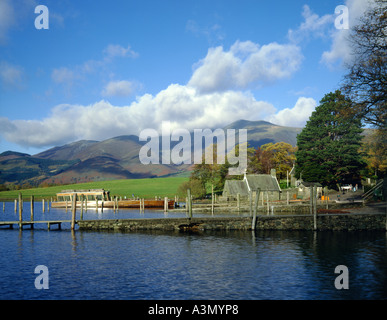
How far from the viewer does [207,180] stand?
105250mm

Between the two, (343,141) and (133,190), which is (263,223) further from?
(133,190)

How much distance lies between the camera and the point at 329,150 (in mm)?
76000

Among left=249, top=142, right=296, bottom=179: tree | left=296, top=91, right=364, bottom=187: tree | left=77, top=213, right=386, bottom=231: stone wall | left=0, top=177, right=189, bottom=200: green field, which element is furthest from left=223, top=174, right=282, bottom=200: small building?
left=0, top=177, right=189, bottom=200: green field

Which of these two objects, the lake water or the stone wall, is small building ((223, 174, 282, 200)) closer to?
the stone wall

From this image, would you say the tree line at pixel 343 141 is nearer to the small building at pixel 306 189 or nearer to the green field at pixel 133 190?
the small building at pixel 306 189

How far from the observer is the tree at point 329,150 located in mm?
75125

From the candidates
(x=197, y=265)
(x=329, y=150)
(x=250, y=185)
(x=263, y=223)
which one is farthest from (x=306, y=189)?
(x=197, y=265)

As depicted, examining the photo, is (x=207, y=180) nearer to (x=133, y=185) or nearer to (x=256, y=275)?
(x=133, y=185)

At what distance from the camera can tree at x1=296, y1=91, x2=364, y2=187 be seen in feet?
246

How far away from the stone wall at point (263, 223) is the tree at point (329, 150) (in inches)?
1423

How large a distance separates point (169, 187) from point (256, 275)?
126 metres
